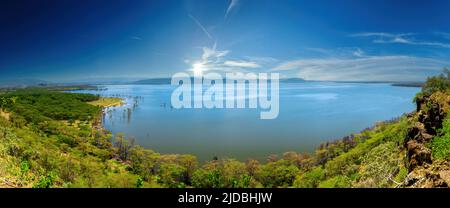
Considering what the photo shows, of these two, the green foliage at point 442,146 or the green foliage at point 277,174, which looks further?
the green foliage at point 277,174

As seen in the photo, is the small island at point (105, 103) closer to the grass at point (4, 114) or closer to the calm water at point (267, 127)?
the calm water at point (267, 127)

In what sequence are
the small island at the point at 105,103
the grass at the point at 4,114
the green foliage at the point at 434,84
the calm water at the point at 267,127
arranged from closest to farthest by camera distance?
the green foliage at the point at 434,84 < the calm water at the point at 267,127 < the grass at the point at 4,114 < the small island at the point at 105,103

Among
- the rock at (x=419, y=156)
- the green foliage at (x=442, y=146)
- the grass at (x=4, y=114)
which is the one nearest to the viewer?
the green foliage at (x=442, y=146)

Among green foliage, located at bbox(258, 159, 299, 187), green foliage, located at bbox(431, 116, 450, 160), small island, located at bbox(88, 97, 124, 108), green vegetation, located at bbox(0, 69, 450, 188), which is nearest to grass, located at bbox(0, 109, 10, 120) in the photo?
green vegetation, located at bbox(0, 69, 450, 188)

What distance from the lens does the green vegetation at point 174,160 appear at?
5520 mm

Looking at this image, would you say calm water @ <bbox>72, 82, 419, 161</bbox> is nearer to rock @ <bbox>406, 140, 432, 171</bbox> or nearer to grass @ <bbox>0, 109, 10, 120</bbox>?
grass @ <bbox>0, 109, 10, 120</bbox>

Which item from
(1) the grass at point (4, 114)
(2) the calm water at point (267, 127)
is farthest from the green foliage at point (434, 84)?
(1) the grass at point (4, 114)

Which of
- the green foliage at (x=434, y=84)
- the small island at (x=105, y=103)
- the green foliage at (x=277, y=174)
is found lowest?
the green foliage at (x=277, y=174)

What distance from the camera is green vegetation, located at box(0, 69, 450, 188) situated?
552cm
